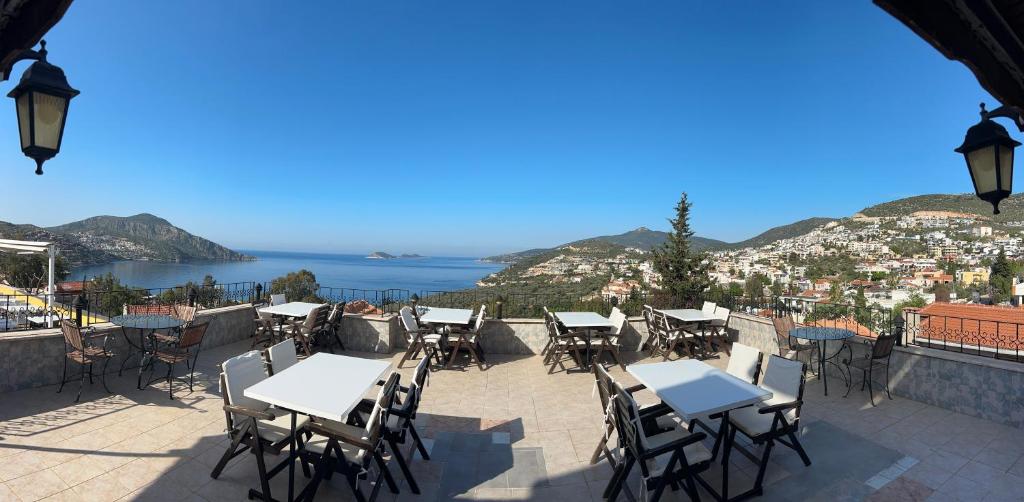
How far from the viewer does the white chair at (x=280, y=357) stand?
3.68 metres

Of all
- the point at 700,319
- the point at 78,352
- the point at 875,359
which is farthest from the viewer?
the point at 700,319

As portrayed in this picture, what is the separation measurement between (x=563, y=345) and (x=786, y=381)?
306 cm

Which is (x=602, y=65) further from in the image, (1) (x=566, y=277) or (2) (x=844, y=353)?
(1) (x=566, y=277)

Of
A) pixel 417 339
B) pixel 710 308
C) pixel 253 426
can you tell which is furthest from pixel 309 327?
pixel 710 308

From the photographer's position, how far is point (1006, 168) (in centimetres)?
198

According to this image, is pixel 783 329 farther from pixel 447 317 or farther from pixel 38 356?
pixel 38 356

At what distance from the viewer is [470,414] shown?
177 inches

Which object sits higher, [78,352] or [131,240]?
[131,240]

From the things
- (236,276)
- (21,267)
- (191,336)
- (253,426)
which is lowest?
(236,276)

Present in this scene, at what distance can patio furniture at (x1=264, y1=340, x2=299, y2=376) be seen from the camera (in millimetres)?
3675

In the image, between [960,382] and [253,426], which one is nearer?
[253,426]

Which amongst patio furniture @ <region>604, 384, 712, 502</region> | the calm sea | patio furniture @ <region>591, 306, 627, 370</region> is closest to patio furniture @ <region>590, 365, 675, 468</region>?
patio furniture @ <region>604, 384, 712, 502</region>

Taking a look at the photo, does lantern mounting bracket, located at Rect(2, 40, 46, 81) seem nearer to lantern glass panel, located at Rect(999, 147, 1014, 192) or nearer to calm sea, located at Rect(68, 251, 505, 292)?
lantern glass panel, located at Rect(999, 147, 1014, 192)

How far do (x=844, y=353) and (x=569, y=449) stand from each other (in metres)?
4.41
